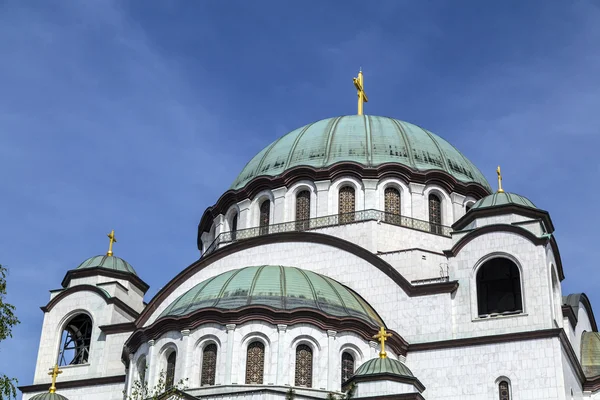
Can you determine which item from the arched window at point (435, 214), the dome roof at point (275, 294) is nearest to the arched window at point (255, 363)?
the dome roof at point (275, 294)

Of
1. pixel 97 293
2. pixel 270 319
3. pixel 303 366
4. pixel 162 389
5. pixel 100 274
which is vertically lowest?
pixel 162 389

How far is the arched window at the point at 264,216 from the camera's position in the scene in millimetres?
36438

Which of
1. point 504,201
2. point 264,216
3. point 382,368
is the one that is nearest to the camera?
point 382,368

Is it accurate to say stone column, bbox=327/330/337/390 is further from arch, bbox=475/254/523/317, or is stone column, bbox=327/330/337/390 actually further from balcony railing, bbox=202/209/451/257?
balcony railing, bbox=202/209/451/257

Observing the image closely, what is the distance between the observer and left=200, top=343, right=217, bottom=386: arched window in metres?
27.7

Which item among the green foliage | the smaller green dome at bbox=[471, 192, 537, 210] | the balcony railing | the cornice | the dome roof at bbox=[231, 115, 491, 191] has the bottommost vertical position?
the green foliage

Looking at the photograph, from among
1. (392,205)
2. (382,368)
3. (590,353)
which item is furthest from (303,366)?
(590,353)

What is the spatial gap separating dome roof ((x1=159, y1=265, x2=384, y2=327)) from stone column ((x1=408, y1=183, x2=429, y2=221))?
5.84 m

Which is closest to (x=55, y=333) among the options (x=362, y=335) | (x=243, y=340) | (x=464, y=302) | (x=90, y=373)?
(x=90, y=373)

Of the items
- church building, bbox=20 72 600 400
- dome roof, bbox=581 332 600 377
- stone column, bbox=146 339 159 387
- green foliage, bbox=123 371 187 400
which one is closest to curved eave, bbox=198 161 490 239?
church building, bbox=20 72 600 400

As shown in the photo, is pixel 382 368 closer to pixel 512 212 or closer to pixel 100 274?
pixel 512 212

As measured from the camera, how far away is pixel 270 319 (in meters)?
28.0

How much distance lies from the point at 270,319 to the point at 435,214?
10.6m

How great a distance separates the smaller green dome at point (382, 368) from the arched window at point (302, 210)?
32.2 ft
